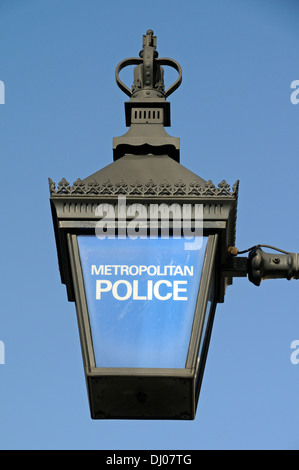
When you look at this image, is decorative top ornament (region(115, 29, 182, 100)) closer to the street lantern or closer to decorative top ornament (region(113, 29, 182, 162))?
decorative top ornament (region(113, 29, 182, 162))

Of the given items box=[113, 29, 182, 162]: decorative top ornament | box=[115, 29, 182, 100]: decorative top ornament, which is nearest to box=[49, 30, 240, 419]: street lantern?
box=[113, 29, 182, 162]: decorative top ornament

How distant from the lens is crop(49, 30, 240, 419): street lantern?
1063 cm

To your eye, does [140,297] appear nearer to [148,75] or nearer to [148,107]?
[148,107]

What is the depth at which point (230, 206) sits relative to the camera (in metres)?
11.5

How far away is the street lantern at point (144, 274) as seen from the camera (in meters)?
10.6

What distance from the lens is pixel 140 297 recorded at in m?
11.0

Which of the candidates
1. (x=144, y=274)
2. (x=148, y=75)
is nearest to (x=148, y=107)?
(x=148, y=75)

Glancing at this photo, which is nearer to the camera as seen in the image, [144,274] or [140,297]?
A: [140,297]

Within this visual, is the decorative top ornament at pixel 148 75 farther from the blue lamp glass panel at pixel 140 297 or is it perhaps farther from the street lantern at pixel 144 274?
the blue lamp glass panel at pixel 140 297

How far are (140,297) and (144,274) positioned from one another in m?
0.23

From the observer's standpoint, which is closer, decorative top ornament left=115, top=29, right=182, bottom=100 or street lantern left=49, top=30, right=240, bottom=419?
street lantern left=49, top=30, right=240, bottom=419

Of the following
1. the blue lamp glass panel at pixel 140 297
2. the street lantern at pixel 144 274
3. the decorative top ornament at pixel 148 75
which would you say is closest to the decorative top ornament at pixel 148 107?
the decorative top ornament at pixel 148 75
